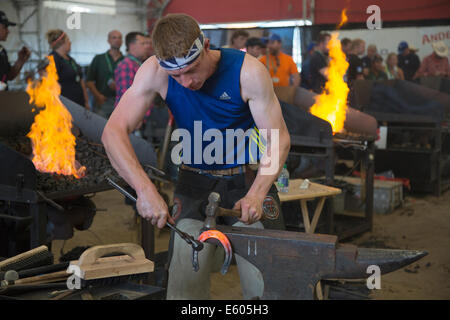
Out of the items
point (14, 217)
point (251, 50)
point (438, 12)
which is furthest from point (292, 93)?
point (438, 12)

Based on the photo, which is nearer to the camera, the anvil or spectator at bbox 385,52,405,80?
the anvil

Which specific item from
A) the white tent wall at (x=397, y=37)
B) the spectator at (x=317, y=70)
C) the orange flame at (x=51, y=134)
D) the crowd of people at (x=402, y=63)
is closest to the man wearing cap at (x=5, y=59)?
the orange flame at (x=51, y=134)

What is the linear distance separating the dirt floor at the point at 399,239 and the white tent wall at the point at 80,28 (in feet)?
27.4

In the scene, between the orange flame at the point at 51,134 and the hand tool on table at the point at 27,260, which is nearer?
the hand tool on table at the point at 27,260

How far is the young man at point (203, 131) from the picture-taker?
2520 mm

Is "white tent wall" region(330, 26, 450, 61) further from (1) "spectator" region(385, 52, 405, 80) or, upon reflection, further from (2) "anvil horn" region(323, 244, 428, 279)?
(2) "anvil horn" region(323, 244, 428, 279)

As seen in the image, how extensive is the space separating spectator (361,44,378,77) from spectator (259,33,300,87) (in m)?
3.47

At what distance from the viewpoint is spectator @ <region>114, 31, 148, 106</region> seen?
5.99 metres

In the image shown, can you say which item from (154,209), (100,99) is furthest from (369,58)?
(154,209)

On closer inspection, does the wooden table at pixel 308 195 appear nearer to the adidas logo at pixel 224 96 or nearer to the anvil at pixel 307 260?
the adidas logo at pixel 224 96

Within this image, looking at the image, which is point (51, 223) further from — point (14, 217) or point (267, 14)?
point (267, 14)

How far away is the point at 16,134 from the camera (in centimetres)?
471

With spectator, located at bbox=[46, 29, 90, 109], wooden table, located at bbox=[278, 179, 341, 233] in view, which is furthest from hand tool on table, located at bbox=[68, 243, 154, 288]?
spectator, located at bbox=[46, 29, 90, 109]

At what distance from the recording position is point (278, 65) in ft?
25.0
